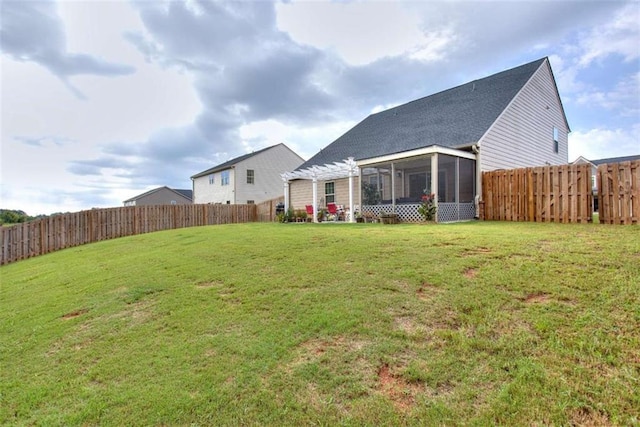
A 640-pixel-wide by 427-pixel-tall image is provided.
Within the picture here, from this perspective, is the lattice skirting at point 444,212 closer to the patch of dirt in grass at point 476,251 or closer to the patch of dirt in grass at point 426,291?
the patch of dirt in grass at point 476,251

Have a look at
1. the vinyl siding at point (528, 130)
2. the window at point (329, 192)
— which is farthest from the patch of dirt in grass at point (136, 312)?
the window at point (329, 192)

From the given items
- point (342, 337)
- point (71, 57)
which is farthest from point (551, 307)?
point (71, 57)

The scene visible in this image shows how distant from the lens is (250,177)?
96.2 ft

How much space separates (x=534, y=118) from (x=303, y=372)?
61.7ft

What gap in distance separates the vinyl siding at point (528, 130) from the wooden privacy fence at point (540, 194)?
4.54ft

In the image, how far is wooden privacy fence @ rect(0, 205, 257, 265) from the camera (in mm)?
13234

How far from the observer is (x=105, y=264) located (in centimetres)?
818

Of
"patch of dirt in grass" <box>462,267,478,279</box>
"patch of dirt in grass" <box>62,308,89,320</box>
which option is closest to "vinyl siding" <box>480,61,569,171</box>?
"patch of dirt in grass" <box>462,267,478,279</box>

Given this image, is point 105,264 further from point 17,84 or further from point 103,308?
point 17,84

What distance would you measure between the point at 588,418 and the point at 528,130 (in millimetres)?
17457

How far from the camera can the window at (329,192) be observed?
63.0 ft

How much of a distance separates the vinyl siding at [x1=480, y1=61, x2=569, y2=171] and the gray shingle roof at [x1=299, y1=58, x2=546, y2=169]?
1.84ft

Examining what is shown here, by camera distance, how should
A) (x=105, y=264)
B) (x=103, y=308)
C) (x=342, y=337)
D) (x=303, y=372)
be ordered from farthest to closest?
(x=105, y=264), (x=103, y=308), (x=342, y=337), (x=303, y=372)

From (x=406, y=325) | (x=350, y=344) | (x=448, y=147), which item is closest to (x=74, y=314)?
(x=350, y=344)
